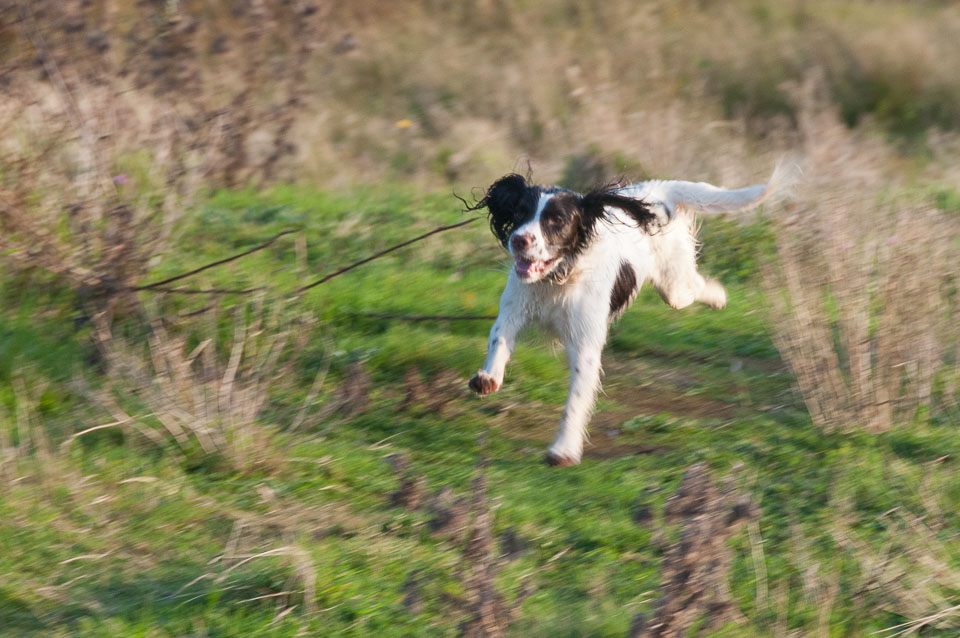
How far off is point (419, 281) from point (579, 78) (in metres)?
6.85

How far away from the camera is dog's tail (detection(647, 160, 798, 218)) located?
5.73 metres

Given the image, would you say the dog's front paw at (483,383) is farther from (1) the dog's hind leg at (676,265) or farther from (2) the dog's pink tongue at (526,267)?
(1) the dog's hind leg at (676,265)

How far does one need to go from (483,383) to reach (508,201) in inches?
33.9

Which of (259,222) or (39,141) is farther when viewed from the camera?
(259,222)

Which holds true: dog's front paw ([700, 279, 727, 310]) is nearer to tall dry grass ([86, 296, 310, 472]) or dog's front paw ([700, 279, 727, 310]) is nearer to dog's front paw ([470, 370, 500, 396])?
dog's front paw ([470, 370, 500, 396])

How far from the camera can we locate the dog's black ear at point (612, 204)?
4.93m

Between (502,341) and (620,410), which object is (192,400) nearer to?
(502,341)

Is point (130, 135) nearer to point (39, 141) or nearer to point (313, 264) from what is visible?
point (39, 141)

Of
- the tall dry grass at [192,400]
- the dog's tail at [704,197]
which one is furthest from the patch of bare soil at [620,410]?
the tall dry grass at [192,400]

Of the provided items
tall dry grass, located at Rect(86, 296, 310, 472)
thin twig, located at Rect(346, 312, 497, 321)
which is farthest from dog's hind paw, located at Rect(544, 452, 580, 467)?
thin twig, located at Rect(346, 312, 497, 321)

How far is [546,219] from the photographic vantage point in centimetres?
480

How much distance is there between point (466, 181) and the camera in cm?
1016

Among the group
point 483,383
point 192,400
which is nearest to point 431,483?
point 483,383

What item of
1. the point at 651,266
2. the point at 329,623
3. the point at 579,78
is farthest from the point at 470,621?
the point at 579,78
